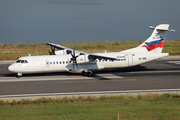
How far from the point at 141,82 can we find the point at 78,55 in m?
8.37

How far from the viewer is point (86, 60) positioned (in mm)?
26828

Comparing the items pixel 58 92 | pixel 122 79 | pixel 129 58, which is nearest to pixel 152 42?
pixel 129 58

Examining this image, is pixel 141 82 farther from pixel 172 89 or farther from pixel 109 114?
pixel 109 114

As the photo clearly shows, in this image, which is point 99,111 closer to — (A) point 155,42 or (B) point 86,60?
(B) point 86,60

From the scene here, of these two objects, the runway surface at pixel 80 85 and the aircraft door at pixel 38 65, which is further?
the aircraft door at pixel 38 65

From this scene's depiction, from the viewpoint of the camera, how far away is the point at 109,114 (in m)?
11.8

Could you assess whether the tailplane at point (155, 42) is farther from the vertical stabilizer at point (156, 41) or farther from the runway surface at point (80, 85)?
the runway surface at point (80, 85)

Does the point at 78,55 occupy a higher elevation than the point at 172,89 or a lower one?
higher

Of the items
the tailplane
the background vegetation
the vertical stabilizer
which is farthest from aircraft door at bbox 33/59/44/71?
the background vegetation

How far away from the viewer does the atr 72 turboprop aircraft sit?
2634cm

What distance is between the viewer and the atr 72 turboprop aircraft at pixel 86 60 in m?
26.3

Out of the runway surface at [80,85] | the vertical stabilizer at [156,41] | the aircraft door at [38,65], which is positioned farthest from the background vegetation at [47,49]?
the runway surface at [80,85]

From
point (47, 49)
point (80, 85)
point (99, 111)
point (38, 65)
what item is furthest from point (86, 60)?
point (47, 49)

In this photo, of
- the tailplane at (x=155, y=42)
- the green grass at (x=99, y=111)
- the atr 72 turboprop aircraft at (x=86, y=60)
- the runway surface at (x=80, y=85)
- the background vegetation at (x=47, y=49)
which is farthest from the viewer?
the background vegetation at (x=47, y=49)
